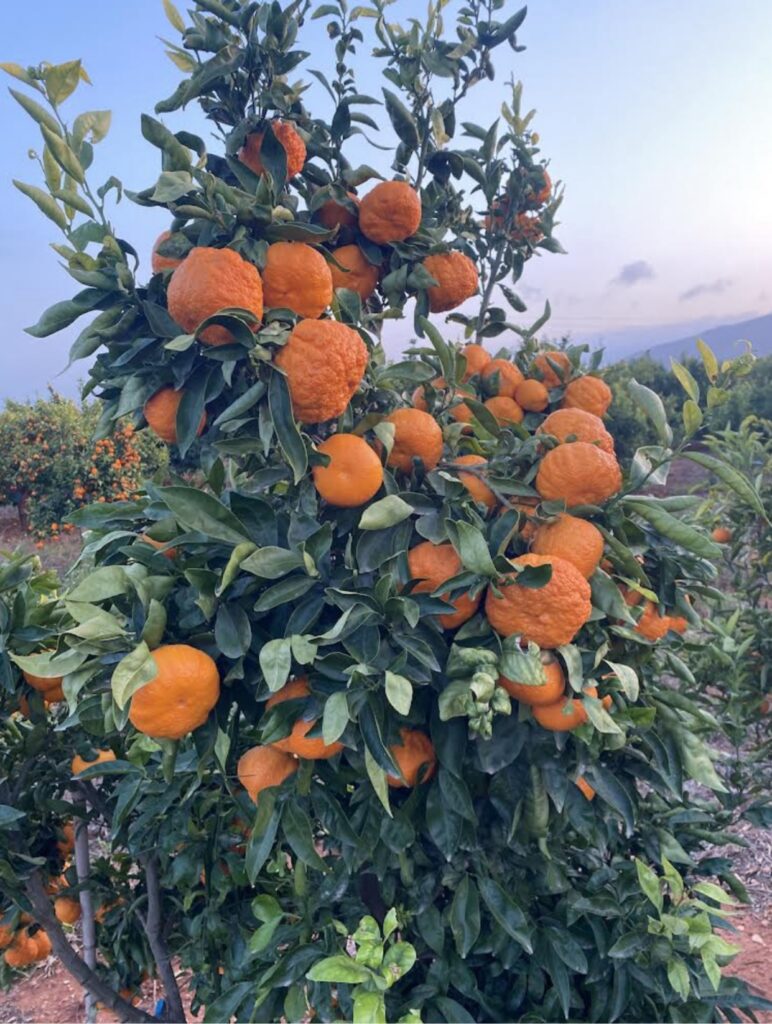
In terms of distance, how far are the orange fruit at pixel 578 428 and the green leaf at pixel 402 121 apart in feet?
2.09

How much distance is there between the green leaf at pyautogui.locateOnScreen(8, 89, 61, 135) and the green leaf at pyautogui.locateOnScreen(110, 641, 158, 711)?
0.72 m

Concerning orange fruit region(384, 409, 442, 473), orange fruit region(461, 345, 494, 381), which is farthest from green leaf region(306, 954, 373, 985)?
orange fruit region(461, 345, 494, 381)

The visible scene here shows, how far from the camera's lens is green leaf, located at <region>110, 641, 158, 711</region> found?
→ 89 centimetres

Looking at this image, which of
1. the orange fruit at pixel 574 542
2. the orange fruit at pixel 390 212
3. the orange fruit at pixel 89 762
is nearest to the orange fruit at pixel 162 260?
the orange fruit at pixel 390 212

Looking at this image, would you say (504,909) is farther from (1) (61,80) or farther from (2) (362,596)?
(1) (61,80)

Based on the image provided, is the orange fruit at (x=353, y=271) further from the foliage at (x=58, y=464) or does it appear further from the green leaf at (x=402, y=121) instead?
the foliage at (x=58, y=464)

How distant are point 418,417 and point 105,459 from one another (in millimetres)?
8450

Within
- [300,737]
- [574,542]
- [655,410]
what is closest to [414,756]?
[300,737]

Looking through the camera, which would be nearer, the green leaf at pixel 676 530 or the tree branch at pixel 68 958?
the green leaf at pixel 676 530

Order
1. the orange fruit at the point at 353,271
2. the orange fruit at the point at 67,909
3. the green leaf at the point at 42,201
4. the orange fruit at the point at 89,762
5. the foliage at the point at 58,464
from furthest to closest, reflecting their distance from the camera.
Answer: the foliage at the point at 58,464
the orange fruit at the point at 67,909
the orange fruit at the point at 89,762
the orange fruit at the point at 353,271
the green leaf at the point at 42,201

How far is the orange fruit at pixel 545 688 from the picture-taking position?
975mm

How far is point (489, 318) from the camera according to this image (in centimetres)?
163

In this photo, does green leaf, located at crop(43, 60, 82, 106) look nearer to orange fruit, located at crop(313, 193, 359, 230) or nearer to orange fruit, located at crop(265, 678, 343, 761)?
orange fruit, located at crop(313, 193, 359, 230)

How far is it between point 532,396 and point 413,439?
36cm
